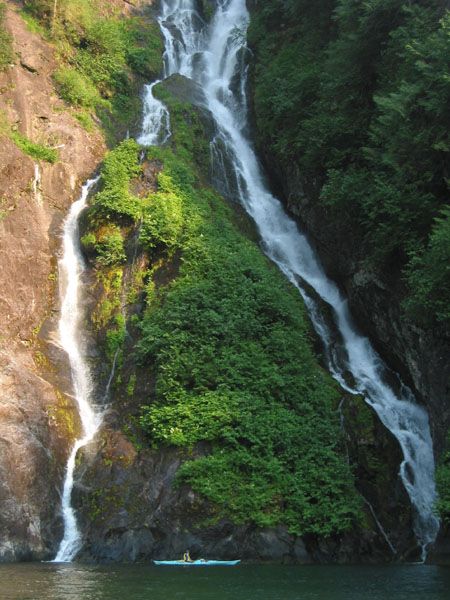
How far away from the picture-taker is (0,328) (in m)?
18.6

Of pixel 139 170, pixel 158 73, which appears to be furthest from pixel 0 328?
pixel 158 73

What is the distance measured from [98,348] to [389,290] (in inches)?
349

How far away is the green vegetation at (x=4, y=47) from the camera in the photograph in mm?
25203

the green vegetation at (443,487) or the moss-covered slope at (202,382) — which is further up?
the moss-covered slope at (202,382)

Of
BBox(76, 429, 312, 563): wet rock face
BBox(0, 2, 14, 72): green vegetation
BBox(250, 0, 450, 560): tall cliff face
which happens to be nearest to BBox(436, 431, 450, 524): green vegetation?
BBox(250, 0, 450, 560): tall cliff face

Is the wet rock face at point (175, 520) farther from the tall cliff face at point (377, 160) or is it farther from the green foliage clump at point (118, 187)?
the green foliage clump at point (118, 187)

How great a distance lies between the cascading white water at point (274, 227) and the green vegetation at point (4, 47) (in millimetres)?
6170

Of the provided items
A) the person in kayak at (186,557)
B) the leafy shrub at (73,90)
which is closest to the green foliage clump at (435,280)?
the person in kayak at (186,557)

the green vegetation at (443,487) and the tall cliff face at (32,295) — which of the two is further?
the tall cliff face at (32,295)

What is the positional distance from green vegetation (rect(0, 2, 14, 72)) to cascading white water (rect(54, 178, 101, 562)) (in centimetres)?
607

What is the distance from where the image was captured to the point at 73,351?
19.3m

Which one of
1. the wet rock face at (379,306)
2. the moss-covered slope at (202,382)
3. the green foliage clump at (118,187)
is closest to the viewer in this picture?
the moss-covered slope at (202,382)

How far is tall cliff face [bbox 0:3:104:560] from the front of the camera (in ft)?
51.7

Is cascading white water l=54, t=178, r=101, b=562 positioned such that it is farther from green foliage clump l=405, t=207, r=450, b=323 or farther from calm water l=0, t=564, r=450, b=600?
green foliage clump l=405, t=207, r=450, b=323
